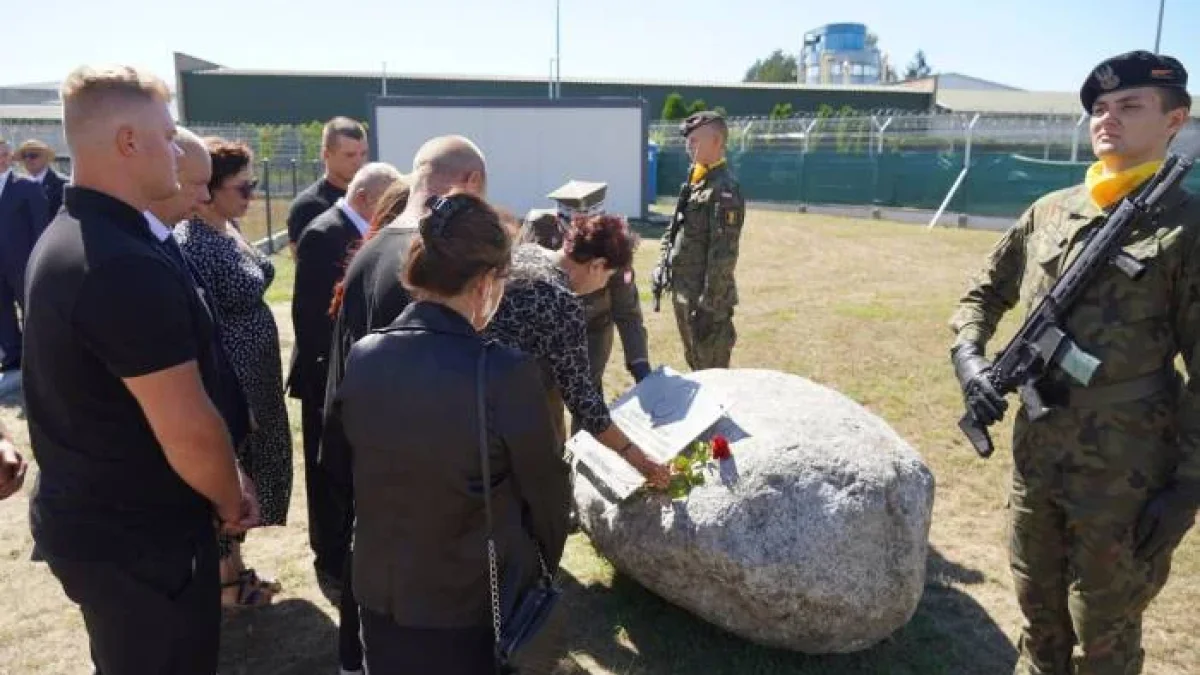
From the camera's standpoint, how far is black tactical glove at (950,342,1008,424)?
2.84m

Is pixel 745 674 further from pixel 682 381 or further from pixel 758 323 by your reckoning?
pixel 758 323

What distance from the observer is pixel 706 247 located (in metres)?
6.18

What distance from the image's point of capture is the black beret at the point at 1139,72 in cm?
267

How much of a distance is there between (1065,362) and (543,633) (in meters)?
1.75

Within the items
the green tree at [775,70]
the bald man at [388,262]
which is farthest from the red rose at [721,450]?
the green tree at [775,70]

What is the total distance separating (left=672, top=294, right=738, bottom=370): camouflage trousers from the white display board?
14.9m

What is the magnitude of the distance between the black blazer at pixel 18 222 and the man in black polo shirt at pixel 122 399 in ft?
20.8

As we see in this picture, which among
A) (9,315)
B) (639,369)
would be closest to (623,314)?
(639,369)

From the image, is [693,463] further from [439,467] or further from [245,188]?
[245,188]

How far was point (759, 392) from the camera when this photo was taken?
12.4ft

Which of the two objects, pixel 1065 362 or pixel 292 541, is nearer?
pixel 1065 362

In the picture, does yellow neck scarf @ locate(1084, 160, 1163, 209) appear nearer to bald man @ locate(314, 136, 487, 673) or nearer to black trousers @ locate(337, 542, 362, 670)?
bald man @ locate(314, 136, 487, 673)

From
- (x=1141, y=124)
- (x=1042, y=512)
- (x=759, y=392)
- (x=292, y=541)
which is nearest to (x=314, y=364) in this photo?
(x=292, y=541)

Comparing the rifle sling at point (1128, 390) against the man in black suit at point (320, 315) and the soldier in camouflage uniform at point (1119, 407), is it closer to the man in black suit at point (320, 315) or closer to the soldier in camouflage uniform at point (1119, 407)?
the soldier in camouflage uniform at point (1119, 407)
